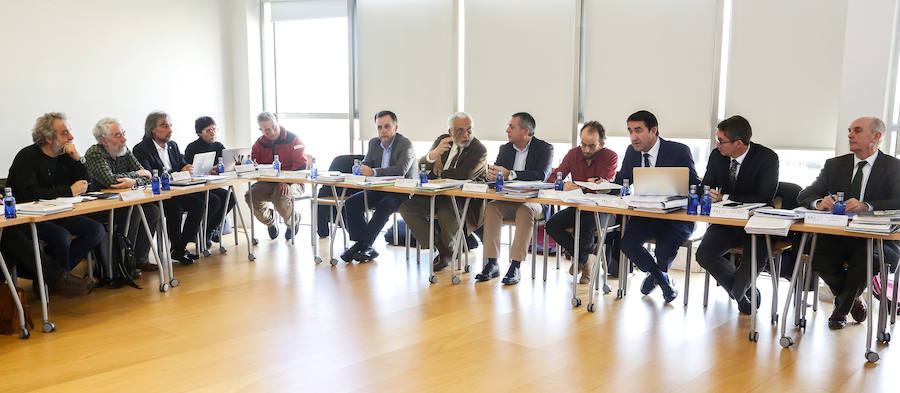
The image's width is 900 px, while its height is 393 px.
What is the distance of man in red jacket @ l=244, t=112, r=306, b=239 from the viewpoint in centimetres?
628

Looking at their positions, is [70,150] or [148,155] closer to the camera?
[70,150]

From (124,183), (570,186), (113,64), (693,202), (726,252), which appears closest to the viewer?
(693,202)

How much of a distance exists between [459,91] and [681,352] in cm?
357

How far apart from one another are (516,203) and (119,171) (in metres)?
2.94

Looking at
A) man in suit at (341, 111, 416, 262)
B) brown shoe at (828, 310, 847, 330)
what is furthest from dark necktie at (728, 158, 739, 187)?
man in suit at (341, 111, 416, 262)

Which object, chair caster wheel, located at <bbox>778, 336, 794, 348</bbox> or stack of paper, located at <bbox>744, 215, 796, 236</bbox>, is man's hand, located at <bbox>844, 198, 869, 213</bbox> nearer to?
stack of paper, located at <bbox>744, 215, 796, 236</bbox>

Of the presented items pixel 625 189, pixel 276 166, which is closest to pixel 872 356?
pixel 625 189

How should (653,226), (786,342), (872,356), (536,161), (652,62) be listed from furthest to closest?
1. (652,62)
2. (536,161)
3. (653,226)
4. (786,342)
5. (872,356)

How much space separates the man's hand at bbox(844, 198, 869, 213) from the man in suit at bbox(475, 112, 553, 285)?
6.48 ft

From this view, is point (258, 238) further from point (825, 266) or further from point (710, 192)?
point (825, 266)

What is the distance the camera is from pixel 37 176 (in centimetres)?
448

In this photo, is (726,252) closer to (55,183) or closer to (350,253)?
(350,253)

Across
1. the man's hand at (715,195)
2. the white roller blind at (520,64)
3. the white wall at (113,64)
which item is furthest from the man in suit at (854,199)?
the white wall at (113,64)

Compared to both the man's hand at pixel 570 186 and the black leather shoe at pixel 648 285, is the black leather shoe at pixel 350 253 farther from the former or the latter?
the black leather shoe at pixel 648 285
